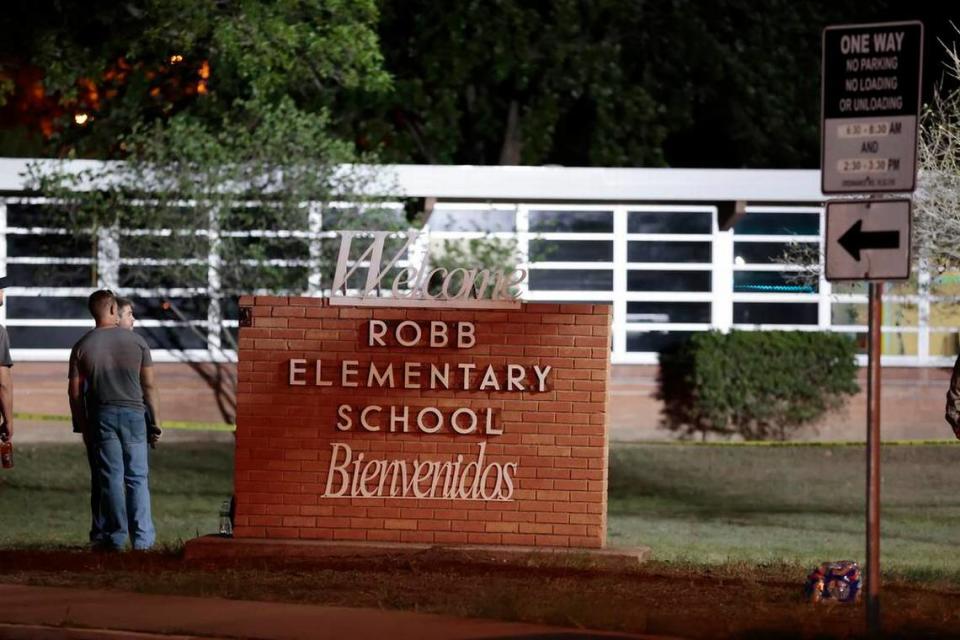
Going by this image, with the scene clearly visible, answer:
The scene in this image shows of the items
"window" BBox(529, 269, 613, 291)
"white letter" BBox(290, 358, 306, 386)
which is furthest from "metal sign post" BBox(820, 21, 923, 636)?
"window" BBox(529, 269, 613, 291)

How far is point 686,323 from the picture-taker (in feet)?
80.6

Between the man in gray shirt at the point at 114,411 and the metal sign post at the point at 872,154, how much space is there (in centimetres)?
597

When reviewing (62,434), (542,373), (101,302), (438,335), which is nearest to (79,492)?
(62,434)

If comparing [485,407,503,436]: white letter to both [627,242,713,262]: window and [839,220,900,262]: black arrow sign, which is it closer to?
[839,220,900,262]: black arrow sign

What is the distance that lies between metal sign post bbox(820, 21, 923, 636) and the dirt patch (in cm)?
89

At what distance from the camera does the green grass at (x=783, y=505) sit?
14547 millimetres

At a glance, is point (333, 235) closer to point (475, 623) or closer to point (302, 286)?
point (302, 286)

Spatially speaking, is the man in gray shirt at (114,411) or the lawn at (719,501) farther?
the lawn at (719,501)

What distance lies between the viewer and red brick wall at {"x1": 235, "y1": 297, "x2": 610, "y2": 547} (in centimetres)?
1188

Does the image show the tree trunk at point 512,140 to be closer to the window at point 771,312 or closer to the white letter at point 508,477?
the window at point 771,312

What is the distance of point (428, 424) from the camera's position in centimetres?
1205

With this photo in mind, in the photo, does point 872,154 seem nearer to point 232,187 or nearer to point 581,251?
point 232,187

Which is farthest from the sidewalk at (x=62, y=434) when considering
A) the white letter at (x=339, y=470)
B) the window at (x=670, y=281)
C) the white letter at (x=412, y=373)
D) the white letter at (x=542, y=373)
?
the white letter at (x=542, y=373)

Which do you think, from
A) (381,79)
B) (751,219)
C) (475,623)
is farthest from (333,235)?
(475,623)
